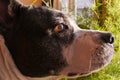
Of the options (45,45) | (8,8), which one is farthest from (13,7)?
(45,45)

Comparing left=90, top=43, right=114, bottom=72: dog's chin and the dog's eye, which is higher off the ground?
the dog's eye

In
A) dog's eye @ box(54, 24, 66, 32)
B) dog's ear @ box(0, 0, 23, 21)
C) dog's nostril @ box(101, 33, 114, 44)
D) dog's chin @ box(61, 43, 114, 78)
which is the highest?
dog's ear @ box(0, 0, 23, 21)

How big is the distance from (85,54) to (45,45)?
8.5 inches

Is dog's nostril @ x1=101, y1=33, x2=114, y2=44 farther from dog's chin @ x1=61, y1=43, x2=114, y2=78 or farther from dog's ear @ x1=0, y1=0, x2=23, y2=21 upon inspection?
dog's ear @ x1=0, y1=0, x2=23, y2=21

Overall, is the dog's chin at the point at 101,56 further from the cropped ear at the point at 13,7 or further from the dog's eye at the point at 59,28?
the cropped ear at the point at 13,7

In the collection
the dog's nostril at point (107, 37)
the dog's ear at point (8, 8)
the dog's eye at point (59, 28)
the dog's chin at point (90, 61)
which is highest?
the dog's ear at point (8, 8)

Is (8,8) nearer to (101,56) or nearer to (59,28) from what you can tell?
(59,28)

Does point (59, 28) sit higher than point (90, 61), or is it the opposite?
point (59, 28)

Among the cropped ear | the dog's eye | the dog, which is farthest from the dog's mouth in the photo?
the cropped ear

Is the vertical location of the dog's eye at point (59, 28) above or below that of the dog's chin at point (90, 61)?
above

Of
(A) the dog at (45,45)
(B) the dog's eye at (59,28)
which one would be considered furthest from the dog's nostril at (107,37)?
(B) the dog's eye at (59,28)

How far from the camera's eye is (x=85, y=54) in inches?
100

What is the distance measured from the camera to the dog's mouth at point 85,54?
2.55m

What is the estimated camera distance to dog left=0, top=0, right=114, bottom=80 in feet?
8.39
